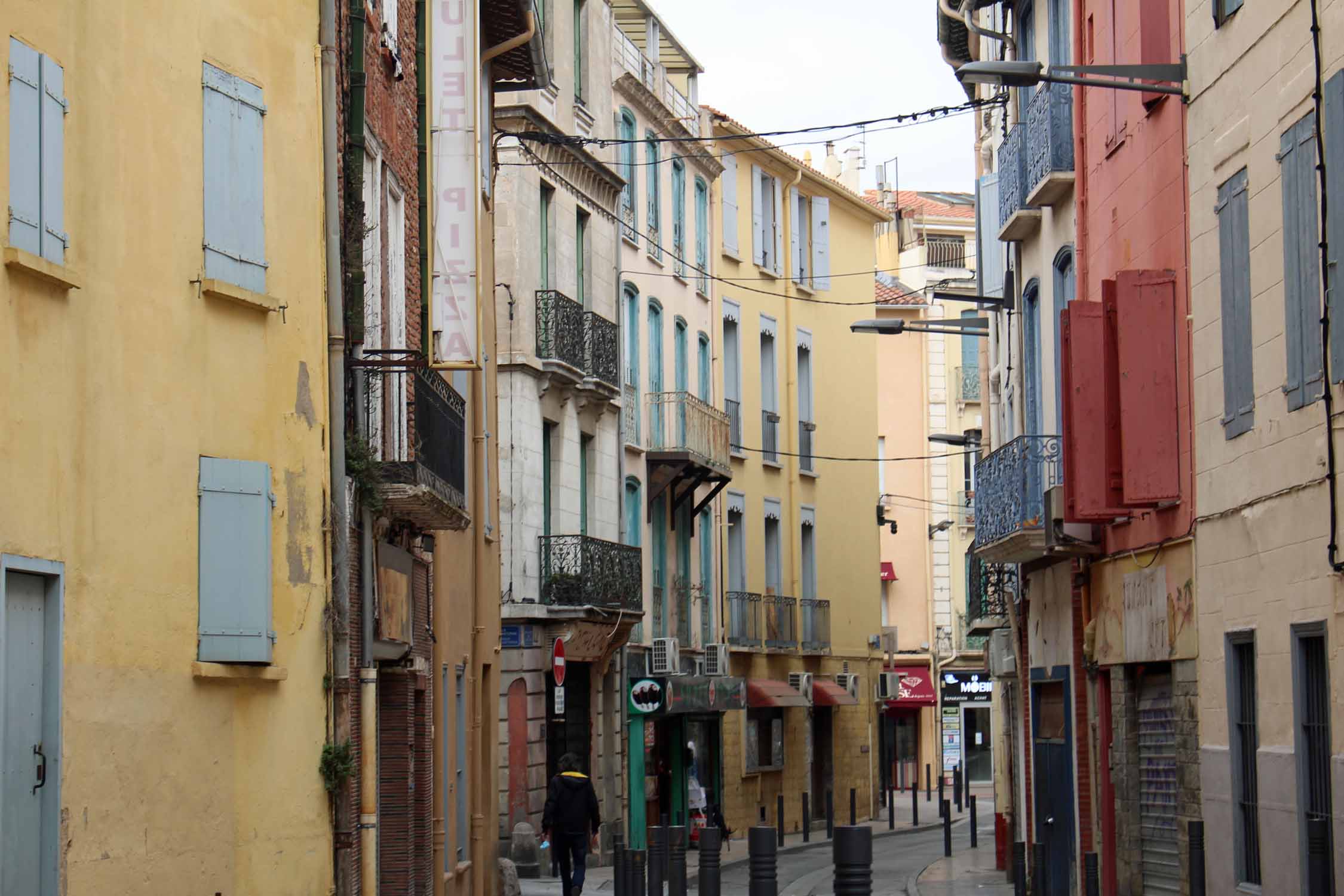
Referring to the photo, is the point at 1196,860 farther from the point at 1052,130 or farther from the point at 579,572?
the point at 579,572

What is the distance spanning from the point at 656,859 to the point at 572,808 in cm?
275

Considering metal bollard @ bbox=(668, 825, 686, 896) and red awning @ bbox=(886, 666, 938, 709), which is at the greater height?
red awning @ bbox=(886, 666, 938, 709)

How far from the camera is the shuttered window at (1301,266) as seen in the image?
44.0ft

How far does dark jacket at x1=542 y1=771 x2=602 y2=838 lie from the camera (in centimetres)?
2241

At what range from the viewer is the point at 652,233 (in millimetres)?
37031

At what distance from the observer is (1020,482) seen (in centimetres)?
2139

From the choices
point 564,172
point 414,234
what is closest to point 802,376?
point 564,172

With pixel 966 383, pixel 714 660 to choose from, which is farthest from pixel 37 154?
pixel 966 383

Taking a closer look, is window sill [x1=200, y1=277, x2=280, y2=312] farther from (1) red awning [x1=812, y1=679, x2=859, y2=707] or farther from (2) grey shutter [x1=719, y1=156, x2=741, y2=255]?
(1) red awning [x1=812, y1=679, x2=859, y2=707]

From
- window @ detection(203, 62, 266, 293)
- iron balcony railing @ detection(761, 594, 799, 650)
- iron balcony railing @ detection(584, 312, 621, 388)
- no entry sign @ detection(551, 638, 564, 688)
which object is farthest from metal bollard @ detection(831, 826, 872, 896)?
iron balcony railing @ detection(761, 594, 799, 650)

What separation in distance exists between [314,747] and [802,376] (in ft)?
106

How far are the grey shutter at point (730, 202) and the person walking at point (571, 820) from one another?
20409mm

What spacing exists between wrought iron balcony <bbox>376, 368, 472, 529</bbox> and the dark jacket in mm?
4517

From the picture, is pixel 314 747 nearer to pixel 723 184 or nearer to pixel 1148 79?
pixel 1148 79
